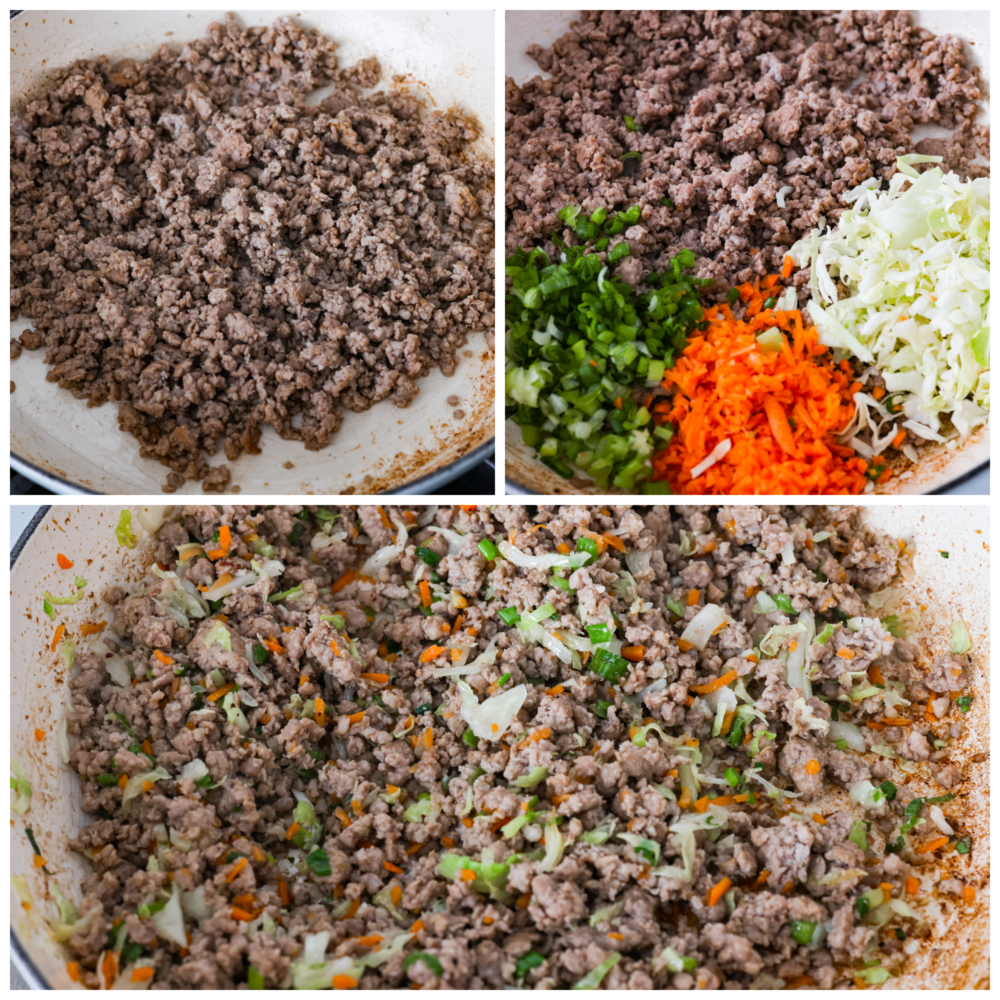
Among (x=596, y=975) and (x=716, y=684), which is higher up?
(x=716, y=684)

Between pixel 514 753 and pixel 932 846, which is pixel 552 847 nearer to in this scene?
pixel 514 753

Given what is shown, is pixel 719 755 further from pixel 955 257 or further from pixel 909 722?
pixel 955 257

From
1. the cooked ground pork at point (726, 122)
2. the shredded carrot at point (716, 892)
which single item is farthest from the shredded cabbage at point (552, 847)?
the cooked ground pork at point (726, 122)

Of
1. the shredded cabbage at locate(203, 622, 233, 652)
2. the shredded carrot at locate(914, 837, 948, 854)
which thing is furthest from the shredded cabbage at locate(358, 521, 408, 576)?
the shredded carrot at locate(914, 837, 948, 854)

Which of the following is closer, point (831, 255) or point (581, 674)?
point (581, 674)

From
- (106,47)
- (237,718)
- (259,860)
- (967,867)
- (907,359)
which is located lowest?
(967,867)

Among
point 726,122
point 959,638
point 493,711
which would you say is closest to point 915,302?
point 726,122

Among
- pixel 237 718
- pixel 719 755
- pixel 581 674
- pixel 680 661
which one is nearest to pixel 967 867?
pixel 719 755
